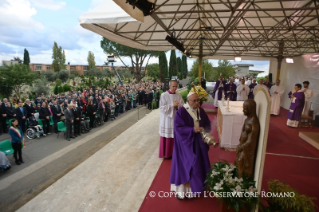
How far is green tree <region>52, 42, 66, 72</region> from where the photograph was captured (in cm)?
5383

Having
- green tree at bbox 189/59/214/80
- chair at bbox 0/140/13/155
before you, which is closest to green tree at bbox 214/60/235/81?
green tree at bbox 189/59/214/80

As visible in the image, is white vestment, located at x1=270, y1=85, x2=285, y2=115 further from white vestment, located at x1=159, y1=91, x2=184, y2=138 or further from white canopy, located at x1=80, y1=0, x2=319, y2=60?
white vestment, located at x1=159, y1=91, x2=184, y2=138

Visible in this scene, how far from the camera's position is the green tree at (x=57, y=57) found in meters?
53.8

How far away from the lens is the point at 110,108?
12.8 meters

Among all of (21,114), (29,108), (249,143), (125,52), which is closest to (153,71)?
(125,52)

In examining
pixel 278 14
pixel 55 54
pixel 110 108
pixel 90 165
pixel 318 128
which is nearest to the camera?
pixel 90 165

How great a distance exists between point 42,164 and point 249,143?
21.5ft

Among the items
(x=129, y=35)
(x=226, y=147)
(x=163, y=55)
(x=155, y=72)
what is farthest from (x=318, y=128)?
(x=155, y=72)

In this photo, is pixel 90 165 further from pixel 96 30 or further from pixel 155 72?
pixel 155 72

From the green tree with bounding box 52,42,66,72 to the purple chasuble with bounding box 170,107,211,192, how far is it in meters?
58.5

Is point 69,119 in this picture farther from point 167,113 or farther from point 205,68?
point 205,68

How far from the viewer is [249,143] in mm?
2605

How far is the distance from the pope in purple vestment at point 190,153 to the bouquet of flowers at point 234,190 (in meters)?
0.48

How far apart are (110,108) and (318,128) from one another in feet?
37.1
